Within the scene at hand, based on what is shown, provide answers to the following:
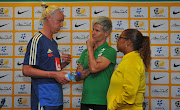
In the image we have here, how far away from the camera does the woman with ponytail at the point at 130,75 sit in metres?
1.63

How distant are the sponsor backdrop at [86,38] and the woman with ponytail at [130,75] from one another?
126 cm

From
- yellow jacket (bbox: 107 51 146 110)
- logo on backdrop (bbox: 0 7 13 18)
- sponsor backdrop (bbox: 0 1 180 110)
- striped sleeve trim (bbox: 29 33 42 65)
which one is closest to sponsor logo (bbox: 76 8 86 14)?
sponsor backdrop (bbox: 0 1 180 110)

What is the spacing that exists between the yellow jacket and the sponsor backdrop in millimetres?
1354

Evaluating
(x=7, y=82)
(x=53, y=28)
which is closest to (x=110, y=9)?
(x=53, y=28)

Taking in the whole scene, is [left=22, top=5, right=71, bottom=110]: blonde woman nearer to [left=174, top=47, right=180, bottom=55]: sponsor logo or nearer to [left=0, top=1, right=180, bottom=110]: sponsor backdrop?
[left=0, top=1, right=180, bottom=110]: sponsor backdrop

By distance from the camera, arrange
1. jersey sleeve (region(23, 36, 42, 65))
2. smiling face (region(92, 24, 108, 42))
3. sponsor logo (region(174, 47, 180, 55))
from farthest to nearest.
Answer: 1. sponsor logo (region(174, 47, 180, 55))
2. smiling face (region(92, 24, 108, 42))
3. jersey sleeve (region(23, 36, 42, 65))

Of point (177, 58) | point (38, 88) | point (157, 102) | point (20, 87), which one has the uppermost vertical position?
point (177, 58)

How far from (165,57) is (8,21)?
7.81 ft

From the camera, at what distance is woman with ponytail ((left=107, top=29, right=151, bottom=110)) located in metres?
1.63

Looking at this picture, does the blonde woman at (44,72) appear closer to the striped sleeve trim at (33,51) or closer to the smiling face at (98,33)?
the striped sleeve trim at (33,51)

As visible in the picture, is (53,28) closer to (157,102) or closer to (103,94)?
(103,94)

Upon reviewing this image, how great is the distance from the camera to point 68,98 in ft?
10.0

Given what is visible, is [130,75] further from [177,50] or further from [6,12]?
[6,12]

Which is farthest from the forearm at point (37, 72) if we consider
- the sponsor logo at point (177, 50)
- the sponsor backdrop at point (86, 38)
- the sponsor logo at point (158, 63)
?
the sponsor logo at point (177, 50)
